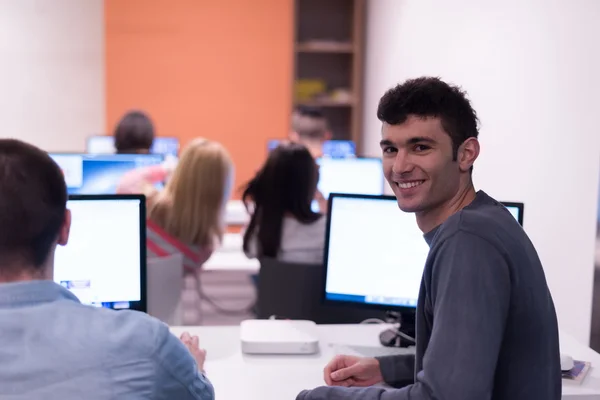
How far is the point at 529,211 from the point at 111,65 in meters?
4.14

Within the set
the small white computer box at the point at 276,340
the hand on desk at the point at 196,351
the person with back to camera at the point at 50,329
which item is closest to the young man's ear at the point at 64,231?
the person with back to camera at the point at 50,329

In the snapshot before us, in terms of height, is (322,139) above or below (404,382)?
above

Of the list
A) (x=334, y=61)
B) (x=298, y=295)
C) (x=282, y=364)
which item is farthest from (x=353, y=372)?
(x=334, y=61)

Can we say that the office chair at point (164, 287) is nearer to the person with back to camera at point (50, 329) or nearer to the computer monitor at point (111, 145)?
the person with back to camera at point (50, 329)

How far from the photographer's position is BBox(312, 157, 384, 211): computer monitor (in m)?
4.45

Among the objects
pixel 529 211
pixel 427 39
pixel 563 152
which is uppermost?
pixel 427 39

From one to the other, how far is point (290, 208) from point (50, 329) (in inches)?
75.5

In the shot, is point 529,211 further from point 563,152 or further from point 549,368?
point 549,368

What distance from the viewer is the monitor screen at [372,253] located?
2.23 m

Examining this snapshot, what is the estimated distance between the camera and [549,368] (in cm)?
133

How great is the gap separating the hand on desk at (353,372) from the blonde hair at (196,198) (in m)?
1.32

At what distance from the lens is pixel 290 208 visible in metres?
3.01

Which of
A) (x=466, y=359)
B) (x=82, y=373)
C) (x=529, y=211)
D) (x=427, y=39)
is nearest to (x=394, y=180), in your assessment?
(x=466, y=359)

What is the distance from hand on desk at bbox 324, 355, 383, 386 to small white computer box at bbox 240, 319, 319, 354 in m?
0.30
